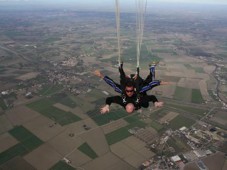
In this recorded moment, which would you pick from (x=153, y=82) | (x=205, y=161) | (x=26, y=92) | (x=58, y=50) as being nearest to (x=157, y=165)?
(x=205, y=161)

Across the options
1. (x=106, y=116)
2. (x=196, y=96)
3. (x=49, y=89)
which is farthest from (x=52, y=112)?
(x=196, y=96)

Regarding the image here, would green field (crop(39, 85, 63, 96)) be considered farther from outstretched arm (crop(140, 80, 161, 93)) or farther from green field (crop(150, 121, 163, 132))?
outstretched arm (crop(140, 80, 161, 93))

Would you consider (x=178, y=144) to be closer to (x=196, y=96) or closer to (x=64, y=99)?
(x=196, y=96)

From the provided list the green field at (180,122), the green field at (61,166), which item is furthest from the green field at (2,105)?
the green field at (180,122)

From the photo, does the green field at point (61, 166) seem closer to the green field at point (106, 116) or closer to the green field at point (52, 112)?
the green field at point (52, 112)

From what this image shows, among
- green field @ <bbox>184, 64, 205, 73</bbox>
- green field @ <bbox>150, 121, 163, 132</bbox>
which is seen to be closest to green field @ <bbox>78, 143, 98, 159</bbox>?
green field @ <bbox>150, 121, 163, 132</bbox>

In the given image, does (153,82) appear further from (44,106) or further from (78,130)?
(44,106)

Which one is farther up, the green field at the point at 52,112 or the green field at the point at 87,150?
the green field at the point at 52,112
